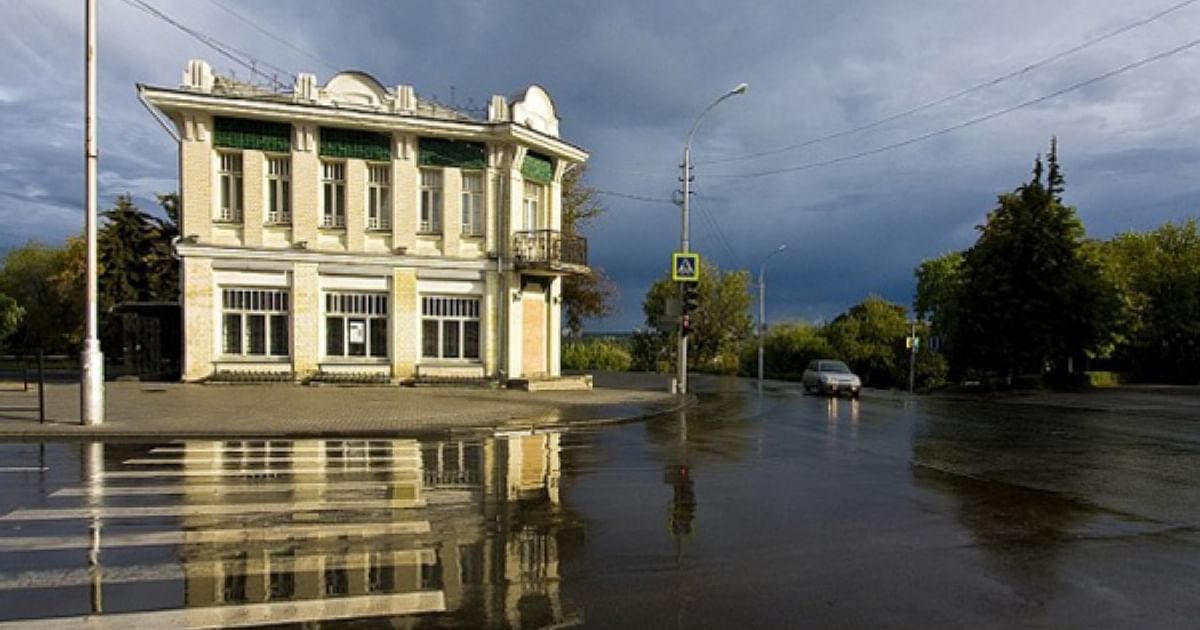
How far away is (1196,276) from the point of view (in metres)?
44.5

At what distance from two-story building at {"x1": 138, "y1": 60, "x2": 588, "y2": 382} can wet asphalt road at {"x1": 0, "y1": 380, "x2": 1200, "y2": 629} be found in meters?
12.7

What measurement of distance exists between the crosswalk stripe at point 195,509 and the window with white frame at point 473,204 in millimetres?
19404

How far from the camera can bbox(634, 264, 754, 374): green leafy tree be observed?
6238cm

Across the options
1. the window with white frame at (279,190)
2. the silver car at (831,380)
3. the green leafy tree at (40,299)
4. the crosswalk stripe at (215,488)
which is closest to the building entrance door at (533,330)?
the window with white frame at (279,190)

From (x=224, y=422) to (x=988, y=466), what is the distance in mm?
14557

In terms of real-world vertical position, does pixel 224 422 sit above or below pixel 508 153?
below

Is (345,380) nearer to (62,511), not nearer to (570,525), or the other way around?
(62,511)

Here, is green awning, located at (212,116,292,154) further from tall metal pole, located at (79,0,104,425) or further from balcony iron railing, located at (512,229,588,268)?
tall metal pole, located at (79,0,104,425)

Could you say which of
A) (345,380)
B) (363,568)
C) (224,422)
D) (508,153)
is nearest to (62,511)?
(363,568)

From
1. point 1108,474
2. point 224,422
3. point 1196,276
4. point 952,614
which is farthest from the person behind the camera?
point 1196,276

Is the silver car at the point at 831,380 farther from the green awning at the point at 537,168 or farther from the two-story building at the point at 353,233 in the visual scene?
the green awning at the point at 537,168

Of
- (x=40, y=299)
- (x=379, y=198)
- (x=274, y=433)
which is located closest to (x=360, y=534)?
(x=274, y=433)

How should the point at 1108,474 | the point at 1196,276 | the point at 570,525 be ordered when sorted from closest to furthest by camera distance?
the point at 570,525 < the point at 1108,474 < the point at 1196,276

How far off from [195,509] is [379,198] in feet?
64.7
